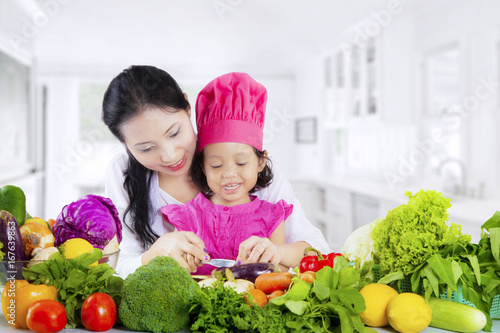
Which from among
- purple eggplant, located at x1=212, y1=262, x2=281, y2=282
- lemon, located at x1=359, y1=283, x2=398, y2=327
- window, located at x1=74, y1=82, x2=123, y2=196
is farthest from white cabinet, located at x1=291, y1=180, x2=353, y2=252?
window, located at x1=74, y1=82, x2=123, y2=196

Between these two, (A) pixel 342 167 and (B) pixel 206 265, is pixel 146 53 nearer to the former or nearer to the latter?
(A) pixel 342 167

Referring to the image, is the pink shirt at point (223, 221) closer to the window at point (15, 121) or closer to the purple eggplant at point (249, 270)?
the purple eggplant at point (249, 270)

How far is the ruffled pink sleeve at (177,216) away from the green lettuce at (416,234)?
58 centimetres

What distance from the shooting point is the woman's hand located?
1180mm

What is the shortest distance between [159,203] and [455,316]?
86 cm

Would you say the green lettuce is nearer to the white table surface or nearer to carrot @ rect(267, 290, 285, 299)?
the white table surface

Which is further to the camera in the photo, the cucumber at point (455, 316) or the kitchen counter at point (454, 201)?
the kitchen counter at point (454, 201)

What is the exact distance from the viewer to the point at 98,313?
91 centimetres

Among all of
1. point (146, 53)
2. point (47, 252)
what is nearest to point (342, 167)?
point (146, 53)

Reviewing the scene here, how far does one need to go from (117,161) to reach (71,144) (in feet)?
22.2

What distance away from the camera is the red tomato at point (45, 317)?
0.89 meters

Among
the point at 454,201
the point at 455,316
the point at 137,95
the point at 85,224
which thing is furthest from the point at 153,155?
the point at 454,201

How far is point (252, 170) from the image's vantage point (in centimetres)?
124

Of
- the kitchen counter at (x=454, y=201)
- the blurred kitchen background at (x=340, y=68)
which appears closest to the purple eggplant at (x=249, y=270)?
the kitchen counter at (x=454, y=201)
